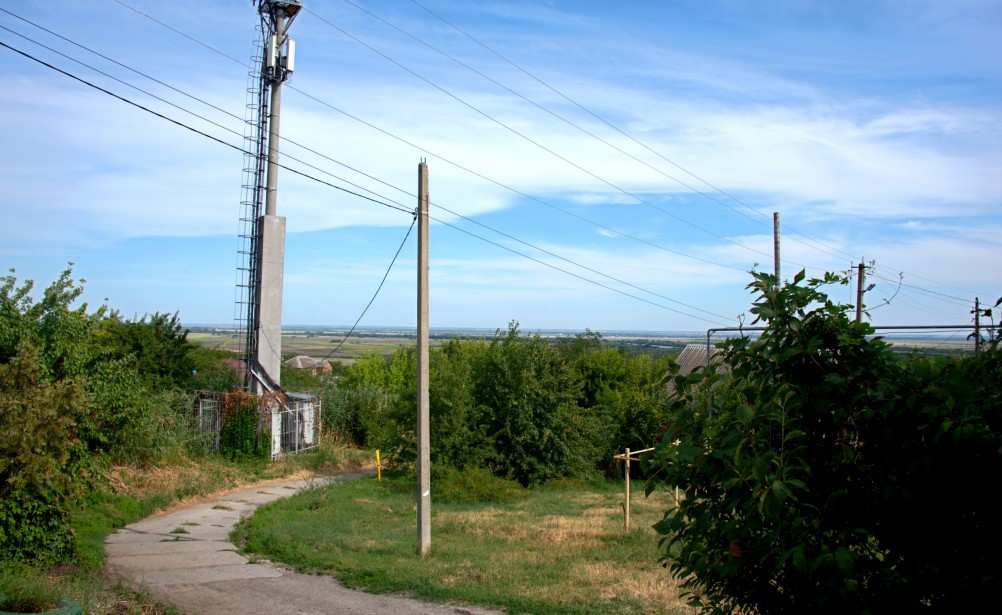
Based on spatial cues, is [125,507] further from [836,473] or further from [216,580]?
[836,473]

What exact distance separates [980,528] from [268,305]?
28.3m

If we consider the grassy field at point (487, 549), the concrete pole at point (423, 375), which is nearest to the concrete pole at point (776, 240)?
the grassy field at point (487, 549)

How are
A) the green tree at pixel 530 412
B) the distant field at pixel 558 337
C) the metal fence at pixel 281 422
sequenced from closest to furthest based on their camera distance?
the distant field at pixel 558 337 → the green tree at pixel 530 412 → the metal fence at pixel 281 422

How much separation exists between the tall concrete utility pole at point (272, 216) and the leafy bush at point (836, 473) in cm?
2709

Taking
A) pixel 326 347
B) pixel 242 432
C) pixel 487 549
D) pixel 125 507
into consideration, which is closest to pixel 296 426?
pixel 242 432

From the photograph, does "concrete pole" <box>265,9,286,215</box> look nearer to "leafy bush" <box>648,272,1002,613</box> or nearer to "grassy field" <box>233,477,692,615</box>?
"grassy field" <box>233,477,692,615</box>

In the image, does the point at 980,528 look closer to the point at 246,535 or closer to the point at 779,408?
the point at 779,408

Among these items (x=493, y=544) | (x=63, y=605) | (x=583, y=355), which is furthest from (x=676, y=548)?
(x=583, y=355)

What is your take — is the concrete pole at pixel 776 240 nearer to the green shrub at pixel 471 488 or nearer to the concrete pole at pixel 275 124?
the green shrub at pixel 471 488

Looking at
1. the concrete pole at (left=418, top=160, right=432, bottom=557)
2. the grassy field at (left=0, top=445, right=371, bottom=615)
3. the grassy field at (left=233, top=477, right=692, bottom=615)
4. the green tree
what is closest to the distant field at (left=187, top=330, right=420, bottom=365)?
the grassy field at (left=0, top=445, right=371, bottom=615)

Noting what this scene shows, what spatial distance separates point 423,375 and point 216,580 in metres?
4.49

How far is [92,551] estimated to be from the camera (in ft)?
40.7

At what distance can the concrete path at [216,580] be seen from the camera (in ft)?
32.6

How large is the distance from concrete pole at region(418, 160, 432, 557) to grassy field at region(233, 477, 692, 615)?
534 millimetres
